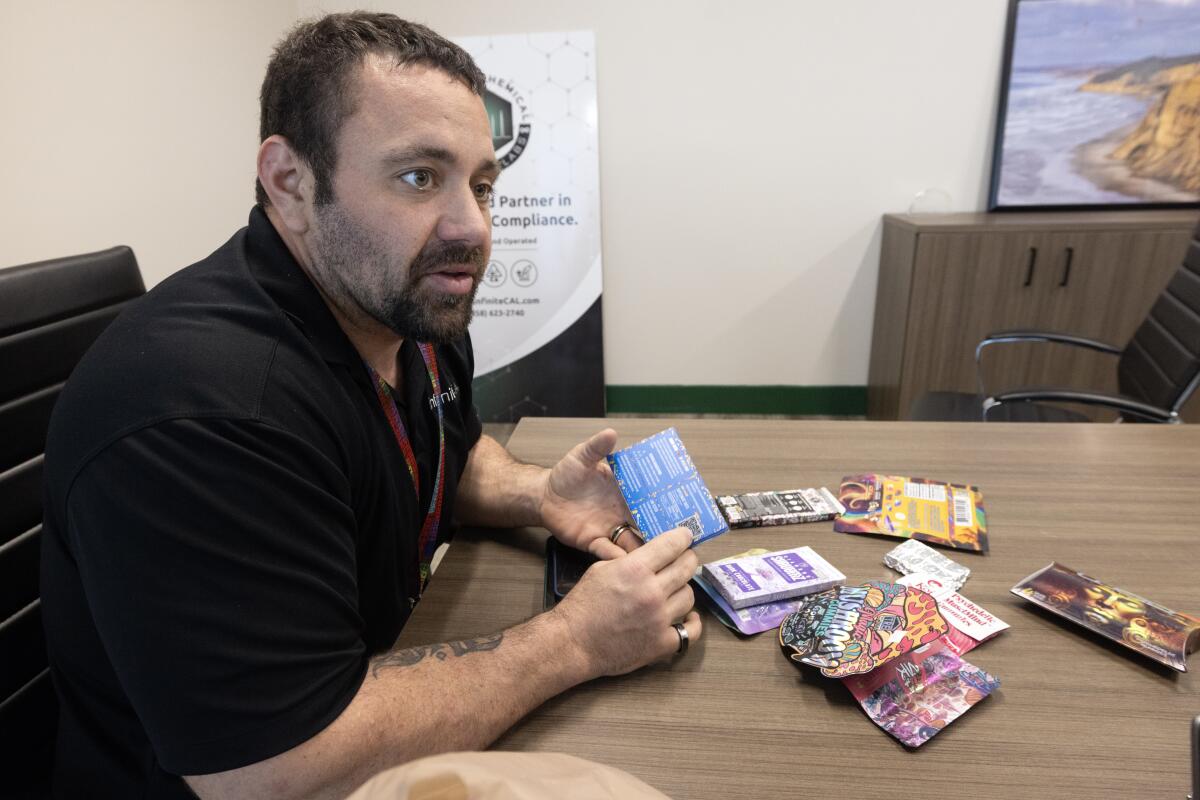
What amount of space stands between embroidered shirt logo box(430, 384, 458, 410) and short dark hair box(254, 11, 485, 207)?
1.09 ft

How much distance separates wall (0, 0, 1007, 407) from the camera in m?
2.30

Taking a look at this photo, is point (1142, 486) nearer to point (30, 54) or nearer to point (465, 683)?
point (465, 683)

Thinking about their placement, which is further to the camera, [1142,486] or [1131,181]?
[1131,181]

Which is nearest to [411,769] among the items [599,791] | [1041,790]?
[599,791]

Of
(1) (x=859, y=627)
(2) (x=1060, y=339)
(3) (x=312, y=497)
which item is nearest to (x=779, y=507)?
(1) (x=859, y=627)

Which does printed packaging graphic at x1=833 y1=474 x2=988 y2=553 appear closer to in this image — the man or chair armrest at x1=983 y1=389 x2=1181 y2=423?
the man

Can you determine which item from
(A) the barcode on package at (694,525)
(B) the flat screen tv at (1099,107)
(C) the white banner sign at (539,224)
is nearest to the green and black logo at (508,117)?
(C) the white banner sign at (539,224)

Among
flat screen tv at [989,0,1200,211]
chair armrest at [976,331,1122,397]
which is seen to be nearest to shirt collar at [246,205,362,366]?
chair armrest at [976,331,1122,397]

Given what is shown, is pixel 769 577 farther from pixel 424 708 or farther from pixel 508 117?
pixel 508 117

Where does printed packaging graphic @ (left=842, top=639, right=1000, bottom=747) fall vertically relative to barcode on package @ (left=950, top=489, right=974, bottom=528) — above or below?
below

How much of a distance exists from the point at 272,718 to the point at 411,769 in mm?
272

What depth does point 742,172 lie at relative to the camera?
9.90ft

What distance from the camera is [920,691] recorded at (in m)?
0.72

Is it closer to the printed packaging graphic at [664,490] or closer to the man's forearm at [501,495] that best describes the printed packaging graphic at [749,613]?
the printed packaging graphic at [664,490]
